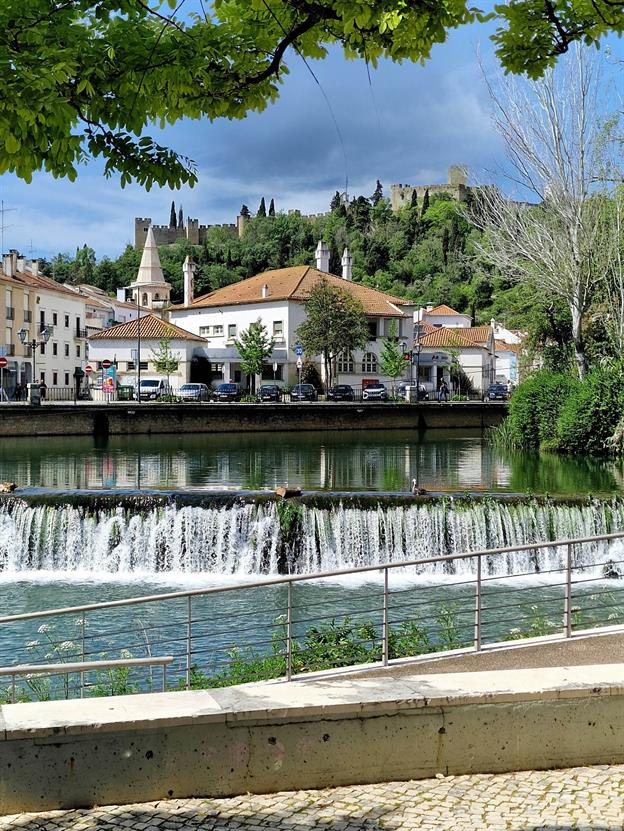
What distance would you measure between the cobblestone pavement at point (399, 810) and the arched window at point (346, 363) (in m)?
66.0

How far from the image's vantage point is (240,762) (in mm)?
4504

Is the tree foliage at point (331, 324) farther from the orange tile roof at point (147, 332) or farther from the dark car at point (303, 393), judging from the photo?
the orange tile roof at point (147, 332)

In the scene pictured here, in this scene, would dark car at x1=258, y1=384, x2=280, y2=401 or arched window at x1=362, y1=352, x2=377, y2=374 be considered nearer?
dark car at x1=258, y1=384, x2=280, y2=401

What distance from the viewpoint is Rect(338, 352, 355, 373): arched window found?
232 ft

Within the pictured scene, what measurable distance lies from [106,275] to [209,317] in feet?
234

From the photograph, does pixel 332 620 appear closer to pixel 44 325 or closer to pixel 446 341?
pixel 44 325

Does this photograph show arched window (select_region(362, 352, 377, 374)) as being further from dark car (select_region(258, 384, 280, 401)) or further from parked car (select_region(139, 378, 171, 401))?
parked car (select_region(139, 378, 171, 401))

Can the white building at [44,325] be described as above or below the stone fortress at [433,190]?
below

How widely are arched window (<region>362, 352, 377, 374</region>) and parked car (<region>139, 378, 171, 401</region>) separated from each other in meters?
15.4

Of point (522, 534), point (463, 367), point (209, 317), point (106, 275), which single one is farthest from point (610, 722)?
point (106, 275)

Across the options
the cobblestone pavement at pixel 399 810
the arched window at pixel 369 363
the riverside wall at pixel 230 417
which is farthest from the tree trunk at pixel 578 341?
the arched window at pixel 369 363

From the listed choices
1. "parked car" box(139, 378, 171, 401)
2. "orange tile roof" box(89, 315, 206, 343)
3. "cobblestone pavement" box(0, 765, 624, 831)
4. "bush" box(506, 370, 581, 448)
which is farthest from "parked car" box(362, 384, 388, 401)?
"cobblestone pavement" box(0, 765, 624, 831)

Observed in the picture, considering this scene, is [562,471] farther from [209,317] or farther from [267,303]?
[209,317]

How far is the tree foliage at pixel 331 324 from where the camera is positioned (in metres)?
65.6
